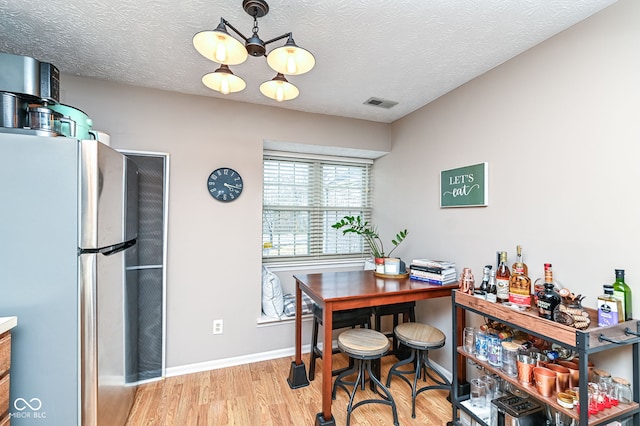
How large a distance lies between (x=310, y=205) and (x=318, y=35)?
1.99 metres

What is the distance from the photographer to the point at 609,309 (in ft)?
4.24

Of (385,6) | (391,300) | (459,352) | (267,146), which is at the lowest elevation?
(459,352)

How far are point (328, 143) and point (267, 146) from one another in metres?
0.65

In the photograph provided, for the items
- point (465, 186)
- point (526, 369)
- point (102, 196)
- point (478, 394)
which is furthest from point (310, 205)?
point (526, 369)

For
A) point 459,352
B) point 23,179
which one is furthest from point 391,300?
point 23,179

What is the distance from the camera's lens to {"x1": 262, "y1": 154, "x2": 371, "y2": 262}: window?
10.6 feet

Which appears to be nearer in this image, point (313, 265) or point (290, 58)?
point (290, 58)

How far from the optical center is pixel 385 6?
56.5 inches

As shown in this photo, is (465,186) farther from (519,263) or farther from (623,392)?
(623,392)

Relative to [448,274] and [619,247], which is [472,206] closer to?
[448,274]

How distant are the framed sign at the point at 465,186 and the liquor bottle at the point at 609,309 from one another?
2.94ft

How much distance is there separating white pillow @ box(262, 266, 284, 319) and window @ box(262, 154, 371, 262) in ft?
1.29

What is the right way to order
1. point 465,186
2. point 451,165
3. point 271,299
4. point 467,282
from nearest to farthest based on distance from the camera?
1. point 467,282
2. point 465,186
3. point 451,165
4. point 271,299

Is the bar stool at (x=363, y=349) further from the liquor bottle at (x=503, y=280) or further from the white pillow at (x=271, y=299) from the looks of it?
the white pillow at (x=271, y=299)
